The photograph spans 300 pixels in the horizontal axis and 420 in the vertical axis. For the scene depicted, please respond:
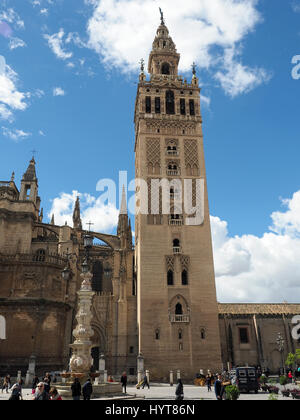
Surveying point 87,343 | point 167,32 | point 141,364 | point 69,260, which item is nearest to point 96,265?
point 69,260

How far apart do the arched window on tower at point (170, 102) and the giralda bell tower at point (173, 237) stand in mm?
116

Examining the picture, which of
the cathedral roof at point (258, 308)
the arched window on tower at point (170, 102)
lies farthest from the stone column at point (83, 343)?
the arched window on tower at point (170, 102)

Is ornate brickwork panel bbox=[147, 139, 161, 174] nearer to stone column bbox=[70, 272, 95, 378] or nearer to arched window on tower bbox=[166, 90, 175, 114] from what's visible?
arched window on tower bbox=[166, 90, 175, 114]

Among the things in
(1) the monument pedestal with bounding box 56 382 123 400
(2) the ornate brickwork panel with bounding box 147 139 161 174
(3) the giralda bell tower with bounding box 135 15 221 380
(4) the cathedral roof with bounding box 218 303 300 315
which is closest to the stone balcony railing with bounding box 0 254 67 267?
(3) the giralda bell tower with bounding box 135 15 221 380

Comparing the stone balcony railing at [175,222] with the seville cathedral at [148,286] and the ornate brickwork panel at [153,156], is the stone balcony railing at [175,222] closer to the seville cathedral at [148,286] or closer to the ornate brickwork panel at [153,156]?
the seville cathedral at [148,286]

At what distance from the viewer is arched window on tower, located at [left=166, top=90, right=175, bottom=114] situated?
142ft

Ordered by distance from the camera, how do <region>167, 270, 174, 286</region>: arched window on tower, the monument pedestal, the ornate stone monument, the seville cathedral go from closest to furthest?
the monument pedestal < the ornate stone monument < the seville cathedral < <region>167, 270, 174, 286</region>: arched window on tower

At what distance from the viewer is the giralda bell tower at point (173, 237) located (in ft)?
106

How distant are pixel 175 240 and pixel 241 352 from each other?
13.9 meters

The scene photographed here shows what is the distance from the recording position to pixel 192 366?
104 ft

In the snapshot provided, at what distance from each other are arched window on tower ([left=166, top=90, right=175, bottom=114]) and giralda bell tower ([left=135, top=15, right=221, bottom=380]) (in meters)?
0.12

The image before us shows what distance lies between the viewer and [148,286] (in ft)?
112

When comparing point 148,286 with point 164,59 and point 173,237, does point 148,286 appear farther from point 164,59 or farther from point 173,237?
point 164,59

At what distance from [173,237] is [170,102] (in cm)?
1744
